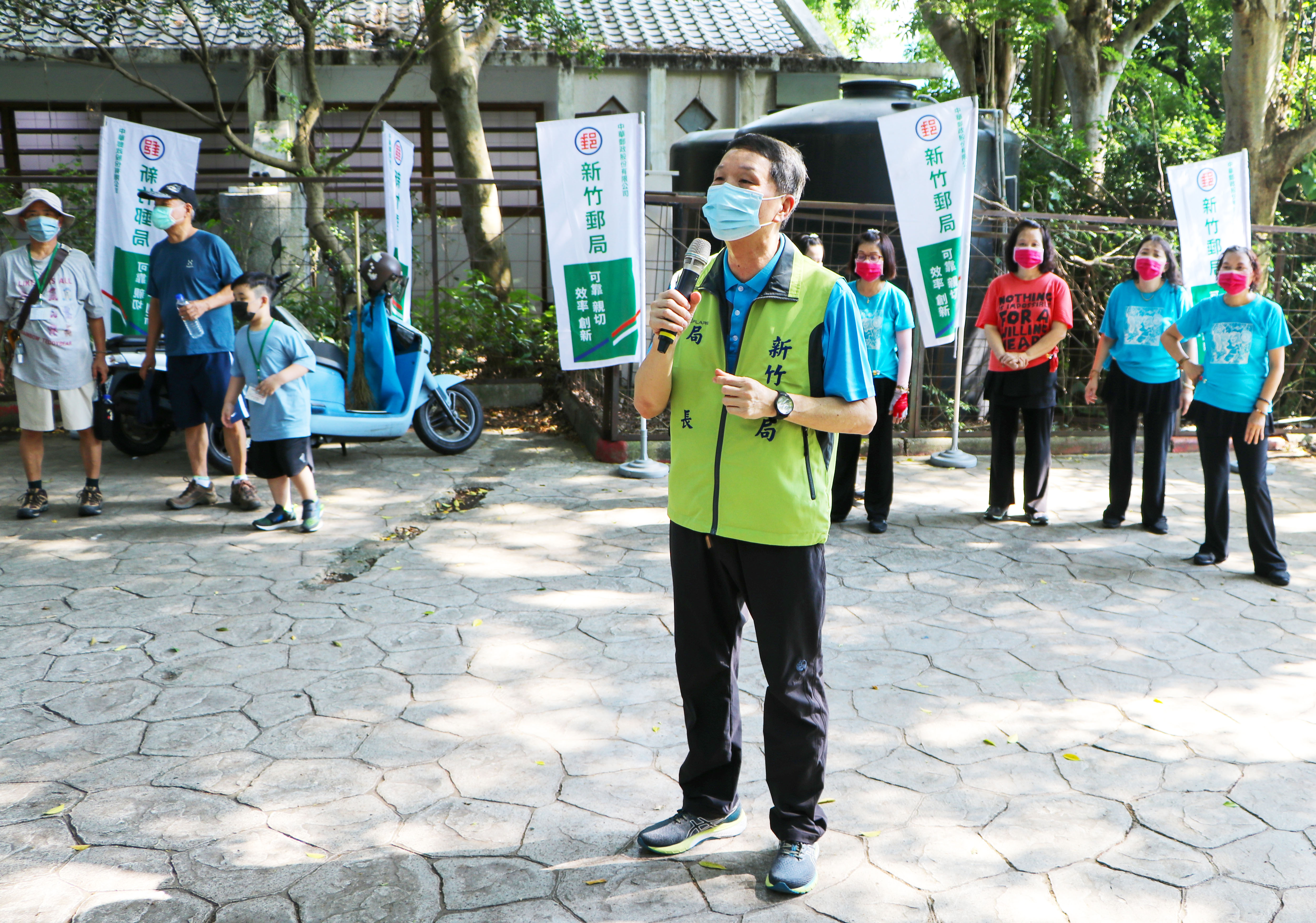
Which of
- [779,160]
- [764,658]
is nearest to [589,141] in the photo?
[779,160]

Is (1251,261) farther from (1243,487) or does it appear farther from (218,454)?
(218,454)

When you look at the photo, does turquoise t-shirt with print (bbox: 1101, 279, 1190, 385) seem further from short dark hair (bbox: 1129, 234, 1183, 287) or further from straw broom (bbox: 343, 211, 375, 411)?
straw broom (bbox: 343, 211, 375, 411)

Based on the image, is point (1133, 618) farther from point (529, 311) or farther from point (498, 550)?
point (529, 311)

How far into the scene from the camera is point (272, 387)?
5621 mm

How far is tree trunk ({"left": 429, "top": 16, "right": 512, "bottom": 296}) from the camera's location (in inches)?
407

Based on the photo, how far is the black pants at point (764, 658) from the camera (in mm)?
2711

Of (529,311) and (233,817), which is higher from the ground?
(529,311)

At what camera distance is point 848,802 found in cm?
329

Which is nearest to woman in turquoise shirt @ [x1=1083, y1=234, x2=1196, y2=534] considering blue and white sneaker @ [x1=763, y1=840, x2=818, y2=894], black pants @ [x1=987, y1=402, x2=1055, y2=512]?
black pants @ [x1=987, y1=402, x2=1055, y2=512]

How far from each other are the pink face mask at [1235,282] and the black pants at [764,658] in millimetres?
3735

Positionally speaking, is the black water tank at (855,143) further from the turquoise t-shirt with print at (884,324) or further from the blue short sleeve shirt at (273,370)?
the blue short sleeve shirt at (273,370)

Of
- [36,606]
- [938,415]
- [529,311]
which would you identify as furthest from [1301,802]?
[529,311]

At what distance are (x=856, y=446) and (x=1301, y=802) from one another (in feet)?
10.5

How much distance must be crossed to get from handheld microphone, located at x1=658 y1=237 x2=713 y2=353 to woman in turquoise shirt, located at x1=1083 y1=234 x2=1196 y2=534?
14.4 ft
